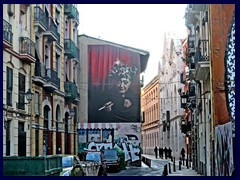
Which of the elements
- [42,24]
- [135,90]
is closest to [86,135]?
[135,90]

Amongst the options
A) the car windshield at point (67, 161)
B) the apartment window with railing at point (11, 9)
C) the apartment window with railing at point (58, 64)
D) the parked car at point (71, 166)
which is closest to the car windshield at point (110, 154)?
the parked car at point (71, 166)

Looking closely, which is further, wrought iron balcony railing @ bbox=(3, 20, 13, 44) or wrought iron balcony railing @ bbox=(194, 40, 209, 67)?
wrought iron balcony railing @ bbox=(194, 40, 209, 67)

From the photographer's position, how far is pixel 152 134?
15195 millimetres

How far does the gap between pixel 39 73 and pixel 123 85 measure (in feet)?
6.52

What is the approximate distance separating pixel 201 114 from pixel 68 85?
4.06 m

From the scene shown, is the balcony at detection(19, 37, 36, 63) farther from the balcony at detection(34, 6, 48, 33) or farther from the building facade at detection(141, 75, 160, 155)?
the building facade at detection(141, 75, 160, 155)

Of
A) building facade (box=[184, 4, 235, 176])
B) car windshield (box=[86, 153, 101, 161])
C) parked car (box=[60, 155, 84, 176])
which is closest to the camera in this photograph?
parked car (box=[60, 155, 84, 176])

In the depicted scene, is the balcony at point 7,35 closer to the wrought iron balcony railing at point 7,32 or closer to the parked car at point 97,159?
the wrought iron balcony railing at point 7,32

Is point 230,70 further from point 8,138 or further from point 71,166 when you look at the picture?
point 8,138

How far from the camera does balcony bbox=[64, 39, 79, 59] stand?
15.1 metres

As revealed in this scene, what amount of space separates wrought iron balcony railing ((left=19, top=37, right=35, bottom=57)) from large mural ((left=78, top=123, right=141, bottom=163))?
2091 millimetres

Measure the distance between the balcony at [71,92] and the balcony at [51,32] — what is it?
1.14m

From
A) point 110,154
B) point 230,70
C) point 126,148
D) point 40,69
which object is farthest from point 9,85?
point 230,70

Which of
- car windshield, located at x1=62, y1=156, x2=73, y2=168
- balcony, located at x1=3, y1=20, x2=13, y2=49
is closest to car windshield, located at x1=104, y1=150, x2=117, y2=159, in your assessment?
car windshield, located at x1=62, y1=156, x2=73, y2=168
